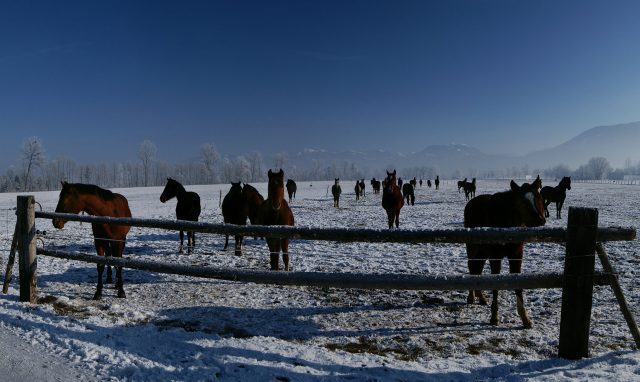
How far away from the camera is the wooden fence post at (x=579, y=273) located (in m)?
3.54

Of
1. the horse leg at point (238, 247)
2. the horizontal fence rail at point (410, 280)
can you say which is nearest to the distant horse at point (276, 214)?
the horse leg at point (238, 247)

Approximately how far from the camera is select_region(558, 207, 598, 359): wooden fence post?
354cm

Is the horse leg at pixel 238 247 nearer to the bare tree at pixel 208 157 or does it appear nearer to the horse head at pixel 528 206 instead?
the horse head at pixel 528 206

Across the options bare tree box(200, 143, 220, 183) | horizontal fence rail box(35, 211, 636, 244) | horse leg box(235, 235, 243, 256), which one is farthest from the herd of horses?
bare tree box(200, 143, 220, 183)

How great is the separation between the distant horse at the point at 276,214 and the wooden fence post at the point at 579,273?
5.36 meters

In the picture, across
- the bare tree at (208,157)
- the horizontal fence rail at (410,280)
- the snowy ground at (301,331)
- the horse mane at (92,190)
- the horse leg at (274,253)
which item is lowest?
the snowy ground at (301,331)

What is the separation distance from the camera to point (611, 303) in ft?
19.9

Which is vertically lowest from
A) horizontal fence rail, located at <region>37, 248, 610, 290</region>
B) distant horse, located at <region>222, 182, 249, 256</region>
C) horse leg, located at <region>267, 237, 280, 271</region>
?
horse leg, located at <region>267, 237, 280, 271</region>

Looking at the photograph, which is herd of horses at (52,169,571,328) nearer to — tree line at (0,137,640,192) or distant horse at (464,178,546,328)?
distant horse at (464,178,546,328)

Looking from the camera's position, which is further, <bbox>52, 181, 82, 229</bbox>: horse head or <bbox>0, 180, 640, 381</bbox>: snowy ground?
<bbox>52, 181, 82, 229</bbox>: horse head

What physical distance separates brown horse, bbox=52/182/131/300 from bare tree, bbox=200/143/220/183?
121679 millimetres

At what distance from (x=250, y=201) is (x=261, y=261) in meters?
2.59

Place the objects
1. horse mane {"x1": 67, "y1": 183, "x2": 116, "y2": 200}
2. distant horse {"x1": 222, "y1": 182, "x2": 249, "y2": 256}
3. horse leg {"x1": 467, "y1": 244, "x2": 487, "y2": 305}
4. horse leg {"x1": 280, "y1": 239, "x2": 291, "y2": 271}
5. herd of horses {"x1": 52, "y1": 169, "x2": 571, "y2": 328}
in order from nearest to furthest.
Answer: herd of horses {"x1": 52, "y1": 169, "x2": 571, "y2": 328} < horse leg {"x1": 467, "y1": 244, "x2": 487, "y2": 305} < horse mane {"x1": 67, "y1": 183, "x2": 116, "y2": 200} < horse leg {"x1": 280, "y1": 239, "x2": 291, "y2": 271} < distant horse {"x1": 222, "y1": 182, "x2": 249, "y2": 256}

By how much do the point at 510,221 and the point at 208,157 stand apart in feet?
419
